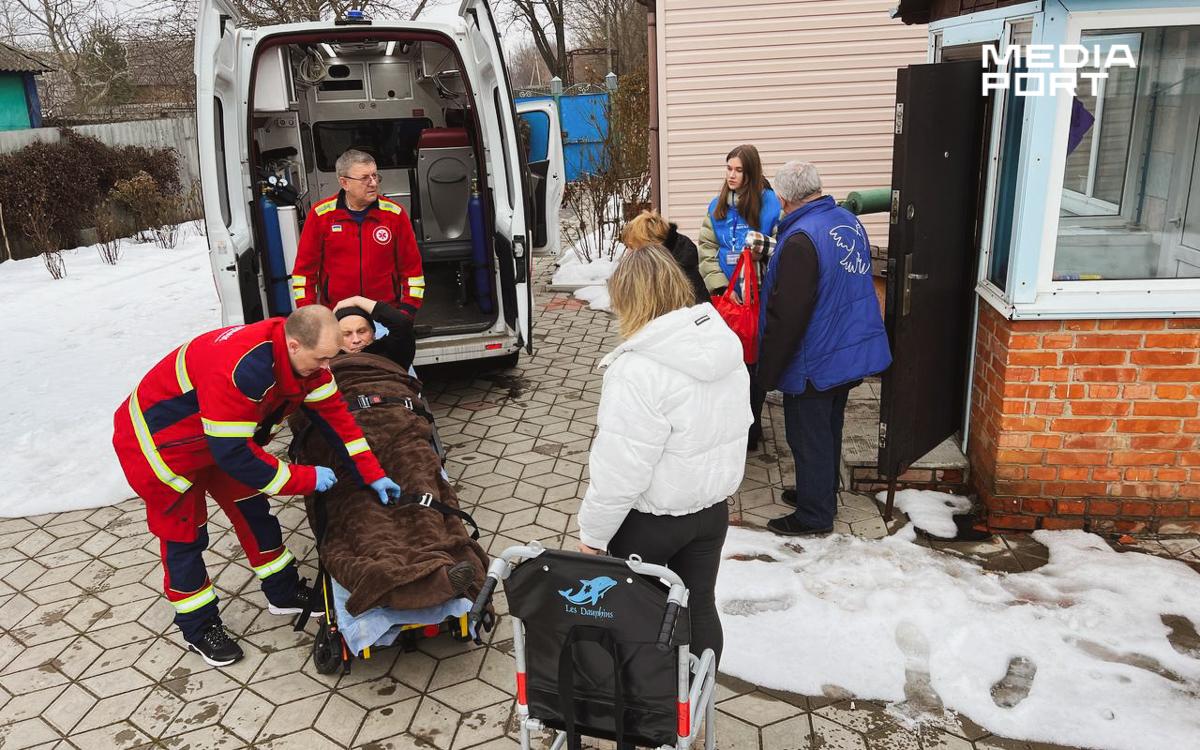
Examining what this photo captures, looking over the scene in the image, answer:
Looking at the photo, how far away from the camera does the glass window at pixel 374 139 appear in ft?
25.5

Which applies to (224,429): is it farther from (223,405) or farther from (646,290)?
(646,290)

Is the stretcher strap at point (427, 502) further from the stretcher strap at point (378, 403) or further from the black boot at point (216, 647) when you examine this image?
the black boot at point (216, 647)

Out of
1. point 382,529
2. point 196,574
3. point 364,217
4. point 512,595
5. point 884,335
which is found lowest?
point 196,574

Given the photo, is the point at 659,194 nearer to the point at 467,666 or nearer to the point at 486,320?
the point at 486,320

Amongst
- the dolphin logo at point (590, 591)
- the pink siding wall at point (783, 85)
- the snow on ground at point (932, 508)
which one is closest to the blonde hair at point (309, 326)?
the dolphin logo at point (590, 591)

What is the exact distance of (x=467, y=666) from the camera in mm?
3500

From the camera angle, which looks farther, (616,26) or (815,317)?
(616,26)

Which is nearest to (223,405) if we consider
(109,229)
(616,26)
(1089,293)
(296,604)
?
(296,604)

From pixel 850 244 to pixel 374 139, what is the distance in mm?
5408

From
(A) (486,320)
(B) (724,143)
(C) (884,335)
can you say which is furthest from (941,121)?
(B) (724,143)

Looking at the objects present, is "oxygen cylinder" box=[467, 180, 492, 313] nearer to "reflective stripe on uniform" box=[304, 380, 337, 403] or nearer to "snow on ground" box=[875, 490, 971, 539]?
"reflective stripe on uniform" box=[304, 380, 337, 403]

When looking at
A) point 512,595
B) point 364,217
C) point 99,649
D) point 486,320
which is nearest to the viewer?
point 512,595

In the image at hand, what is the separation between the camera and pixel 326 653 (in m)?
3.48

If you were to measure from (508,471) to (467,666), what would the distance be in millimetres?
1849
